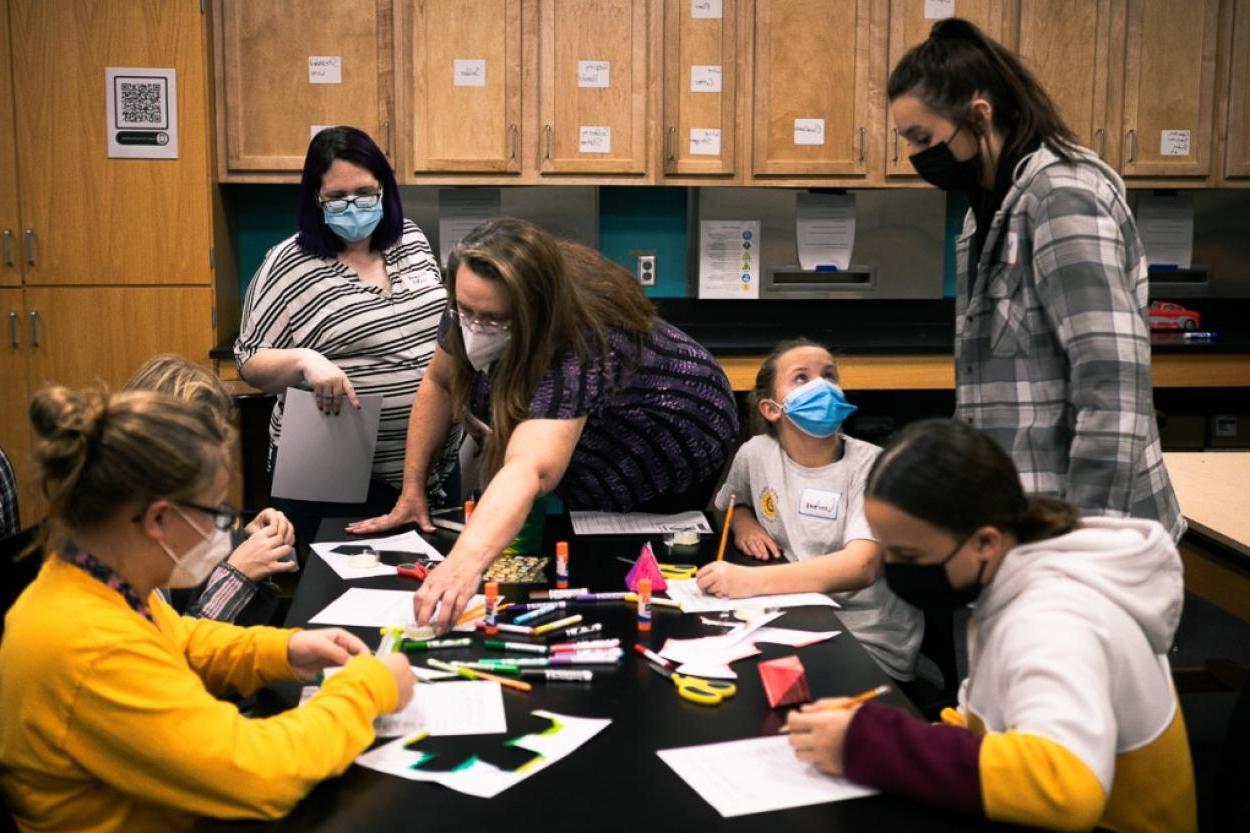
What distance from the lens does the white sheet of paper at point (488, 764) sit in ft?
4.17

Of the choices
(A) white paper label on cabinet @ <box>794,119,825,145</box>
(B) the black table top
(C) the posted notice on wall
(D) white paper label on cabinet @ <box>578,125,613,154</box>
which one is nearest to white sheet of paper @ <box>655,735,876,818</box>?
(B) the black table top

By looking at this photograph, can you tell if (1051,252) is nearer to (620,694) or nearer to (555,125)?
(620,694)

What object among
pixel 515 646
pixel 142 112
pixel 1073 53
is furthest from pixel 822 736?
pixel 1073 53

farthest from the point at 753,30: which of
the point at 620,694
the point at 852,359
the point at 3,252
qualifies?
the point at 620,694

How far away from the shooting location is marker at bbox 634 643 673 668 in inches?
63.6

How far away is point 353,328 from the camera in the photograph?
288 cm

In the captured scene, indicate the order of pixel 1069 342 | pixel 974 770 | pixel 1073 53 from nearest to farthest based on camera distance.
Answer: pixel 974 770, pixel 1069 342, pixel 1073 53

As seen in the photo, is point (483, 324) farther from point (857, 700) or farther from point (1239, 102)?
point (1239, 102)

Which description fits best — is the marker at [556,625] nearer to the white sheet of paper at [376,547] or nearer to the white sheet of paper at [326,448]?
the white sheet of paper at [376,547]

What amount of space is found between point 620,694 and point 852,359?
278cm

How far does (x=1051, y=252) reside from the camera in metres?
1.77

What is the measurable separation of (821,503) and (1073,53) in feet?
9.44

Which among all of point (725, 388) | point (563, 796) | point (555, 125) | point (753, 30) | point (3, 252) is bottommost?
point (563, 796)

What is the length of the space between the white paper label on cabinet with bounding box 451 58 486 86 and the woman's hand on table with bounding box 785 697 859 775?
325cm
